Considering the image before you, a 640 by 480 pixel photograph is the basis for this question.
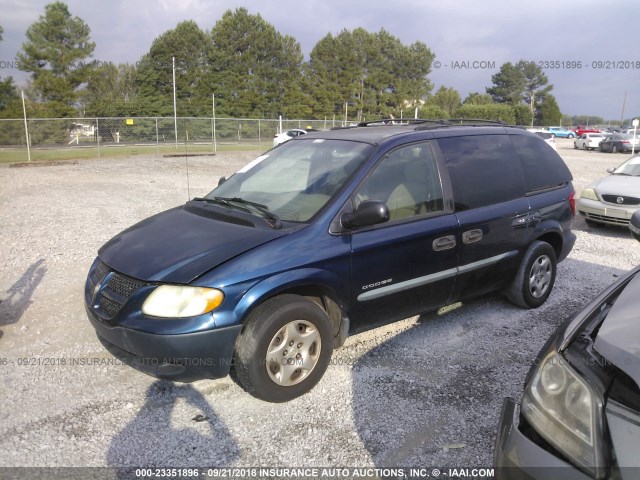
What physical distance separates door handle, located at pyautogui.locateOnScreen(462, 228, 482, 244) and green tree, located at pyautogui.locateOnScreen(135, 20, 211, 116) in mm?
50890

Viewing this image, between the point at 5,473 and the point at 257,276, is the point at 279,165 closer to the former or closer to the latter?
the point at 257,276

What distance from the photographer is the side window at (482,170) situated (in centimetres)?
431

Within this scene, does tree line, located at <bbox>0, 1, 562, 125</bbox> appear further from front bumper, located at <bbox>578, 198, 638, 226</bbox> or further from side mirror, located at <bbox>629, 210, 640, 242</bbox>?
side mirror, located at <bbox>629, 210, 640, 242</bbox>

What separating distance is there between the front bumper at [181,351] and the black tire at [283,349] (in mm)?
114

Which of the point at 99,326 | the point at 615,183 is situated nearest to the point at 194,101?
the point at 615,183

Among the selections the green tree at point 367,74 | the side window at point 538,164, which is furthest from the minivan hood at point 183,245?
the green tree at point 367,74

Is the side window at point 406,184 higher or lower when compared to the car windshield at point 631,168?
higher

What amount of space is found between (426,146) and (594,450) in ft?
9.76

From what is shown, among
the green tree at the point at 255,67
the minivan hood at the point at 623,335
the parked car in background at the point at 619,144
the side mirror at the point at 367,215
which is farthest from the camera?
the green tree at the point at 255,67

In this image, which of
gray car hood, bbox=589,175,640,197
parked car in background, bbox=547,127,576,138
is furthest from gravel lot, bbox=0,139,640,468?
parked car in background, bbox=547,127,576,138

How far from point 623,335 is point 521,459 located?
0.60m

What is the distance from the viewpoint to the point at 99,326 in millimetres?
3322

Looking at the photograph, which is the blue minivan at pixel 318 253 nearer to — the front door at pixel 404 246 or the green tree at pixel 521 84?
the front door at pixel 404 246

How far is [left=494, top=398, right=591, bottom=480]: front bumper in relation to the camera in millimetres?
1706
